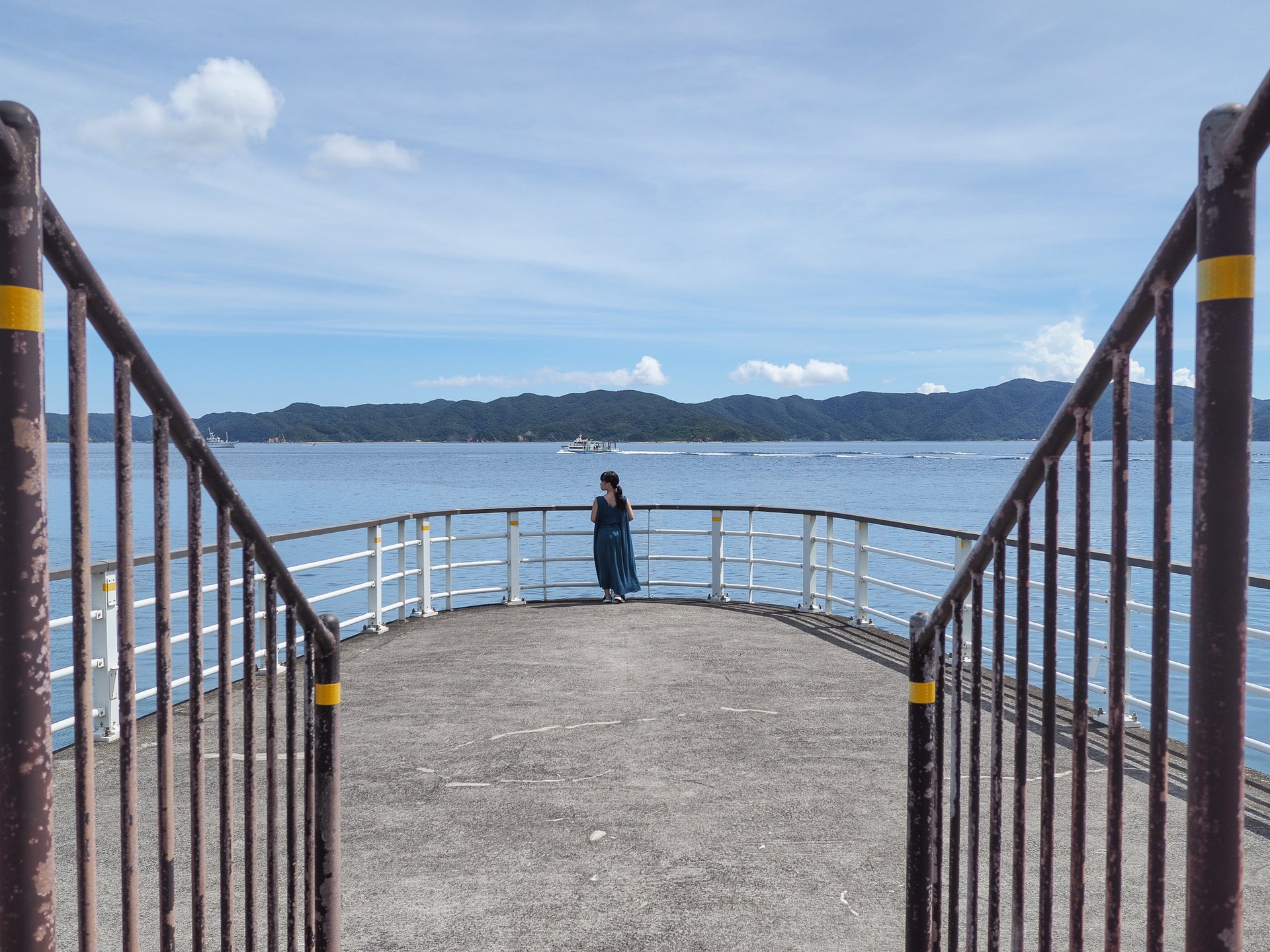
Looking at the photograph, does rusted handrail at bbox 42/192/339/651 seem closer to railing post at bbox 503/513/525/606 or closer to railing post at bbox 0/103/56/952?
railing post at bbox 0/103/56/952

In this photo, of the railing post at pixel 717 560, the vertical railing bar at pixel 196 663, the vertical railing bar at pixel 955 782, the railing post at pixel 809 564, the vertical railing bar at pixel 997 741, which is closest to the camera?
the vertical railing bar at pixel 196 663

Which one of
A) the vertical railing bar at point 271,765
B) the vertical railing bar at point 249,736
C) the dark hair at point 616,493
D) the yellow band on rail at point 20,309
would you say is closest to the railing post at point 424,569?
the dark hair at point 616,493

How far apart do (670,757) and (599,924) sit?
6.50 feet

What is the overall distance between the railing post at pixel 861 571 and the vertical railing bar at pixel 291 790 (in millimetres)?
7602

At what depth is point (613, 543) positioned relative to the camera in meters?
11.8

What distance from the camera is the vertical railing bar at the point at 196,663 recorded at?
204 cm

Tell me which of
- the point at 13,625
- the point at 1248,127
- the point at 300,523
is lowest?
the point at 300,523

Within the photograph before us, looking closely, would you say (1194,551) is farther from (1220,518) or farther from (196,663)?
(196,663)

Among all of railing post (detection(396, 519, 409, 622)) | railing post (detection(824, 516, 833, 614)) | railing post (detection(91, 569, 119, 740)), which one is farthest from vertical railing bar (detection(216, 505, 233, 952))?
railing post (detection(824, 516, 833, 614))

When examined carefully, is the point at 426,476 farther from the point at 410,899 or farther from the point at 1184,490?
the point at 410,899

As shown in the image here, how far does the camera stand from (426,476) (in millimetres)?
115250

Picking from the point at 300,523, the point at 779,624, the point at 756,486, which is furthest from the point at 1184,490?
the point at 779,624

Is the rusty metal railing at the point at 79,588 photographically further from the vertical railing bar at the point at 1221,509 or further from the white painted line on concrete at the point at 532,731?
the white painted line on concrete at the point at 532,731

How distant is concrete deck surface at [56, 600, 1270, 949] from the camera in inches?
142
